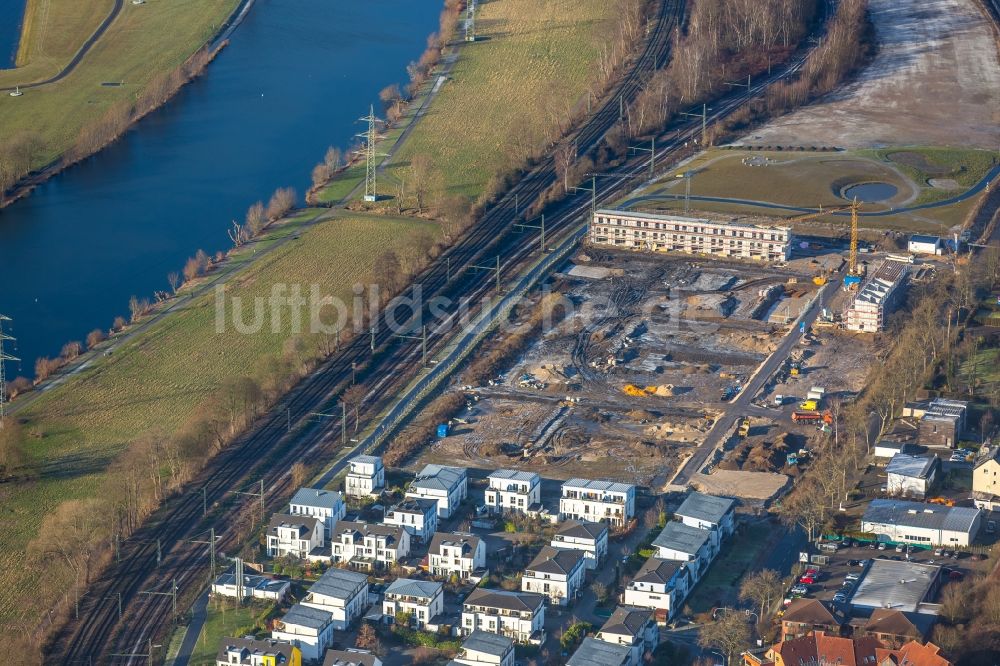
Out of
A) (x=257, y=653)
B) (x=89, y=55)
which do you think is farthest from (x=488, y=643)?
(x=89, y=55)

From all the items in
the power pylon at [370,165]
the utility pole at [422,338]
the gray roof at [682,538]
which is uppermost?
the power pylon at [370,165]

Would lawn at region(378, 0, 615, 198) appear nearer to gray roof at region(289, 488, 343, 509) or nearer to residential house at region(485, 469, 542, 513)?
residential house at region(485, 469, 542, 513)

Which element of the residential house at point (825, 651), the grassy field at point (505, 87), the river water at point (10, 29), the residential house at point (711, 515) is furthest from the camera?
the river water at point (10, 29)

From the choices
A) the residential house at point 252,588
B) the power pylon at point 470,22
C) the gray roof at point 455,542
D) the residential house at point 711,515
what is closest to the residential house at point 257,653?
the residential house at point 252,588

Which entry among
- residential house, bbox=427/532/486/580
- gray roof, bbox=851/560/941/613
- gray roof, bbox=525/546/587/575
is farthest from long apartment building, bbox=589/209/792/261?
residential house, bbox=427/532/486/580

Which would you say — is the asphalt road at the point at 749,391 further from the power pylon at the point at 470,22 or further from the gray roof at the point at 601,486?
the power pylon at the point at 470,22
